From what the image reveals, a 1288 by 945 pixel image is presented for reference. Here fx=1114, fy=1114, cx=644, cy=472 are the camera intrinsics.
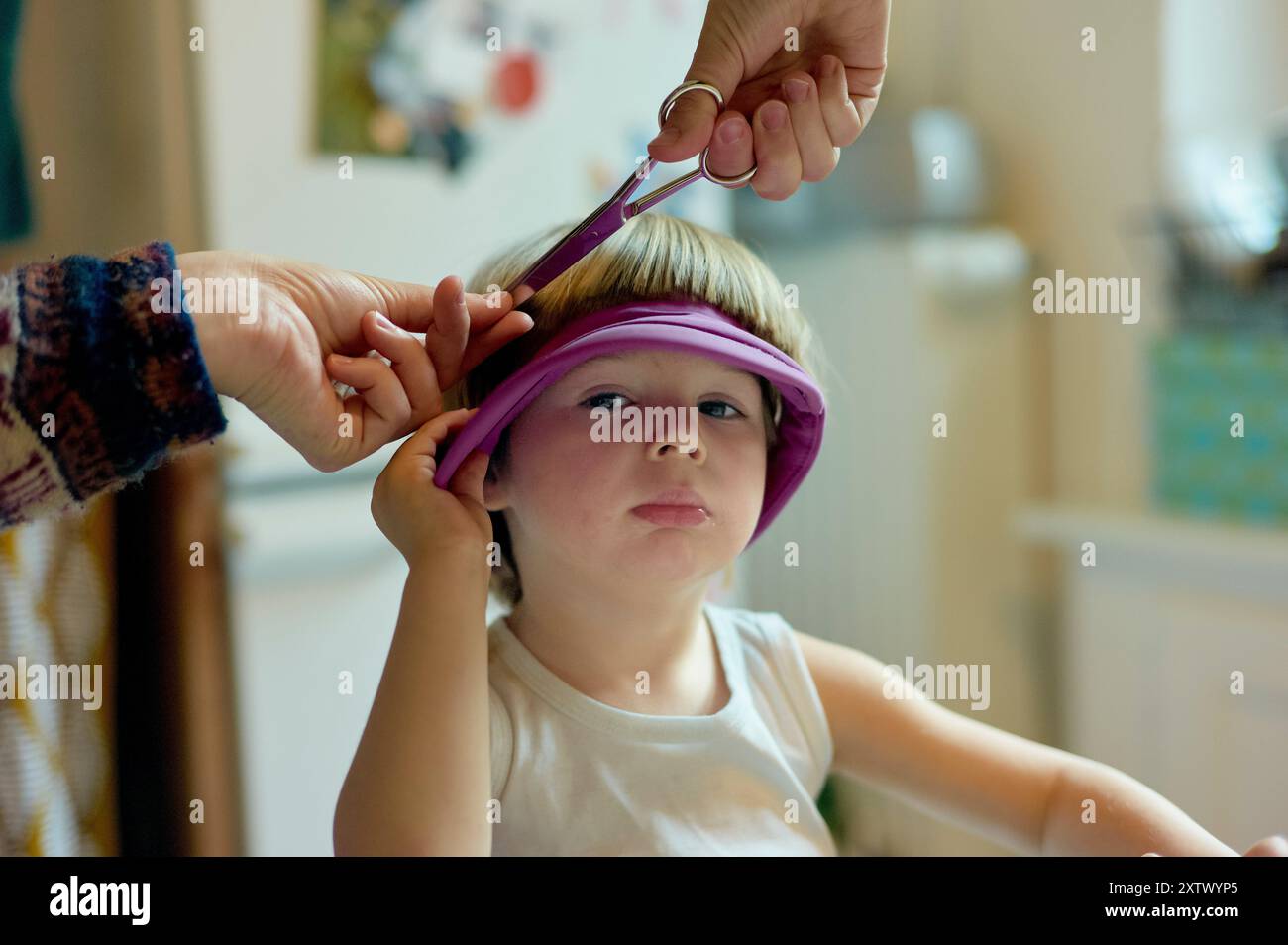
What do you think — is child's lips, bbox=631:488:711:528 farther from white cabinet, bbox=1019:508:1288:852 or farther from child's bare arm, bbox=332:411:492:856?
white cabinet, bbox=1019:508:1288:852

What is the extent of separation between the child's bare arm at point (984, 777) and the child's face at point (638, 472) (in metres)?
0.13

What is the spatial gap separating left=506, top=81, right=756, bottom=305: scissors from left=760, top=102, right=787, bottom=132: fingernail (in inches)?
0.8

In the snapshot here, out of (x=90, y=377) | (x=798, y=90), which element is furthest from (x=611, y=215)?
(x=90, y=377)

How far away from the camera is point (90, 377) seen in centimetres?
44

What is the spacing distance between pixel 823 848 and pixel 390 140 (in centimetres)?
92

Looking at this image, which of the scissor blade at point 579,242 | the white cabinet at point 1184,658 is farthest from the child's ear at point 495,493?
the white cabinet at point 1184,658

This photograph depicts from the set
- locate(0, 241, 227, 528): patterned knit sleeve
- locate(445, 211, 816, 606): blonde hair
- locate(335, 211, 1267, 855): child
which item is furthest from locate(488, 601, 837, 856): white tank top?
locate(0, 241, 227, 528): patterned knit sleeve

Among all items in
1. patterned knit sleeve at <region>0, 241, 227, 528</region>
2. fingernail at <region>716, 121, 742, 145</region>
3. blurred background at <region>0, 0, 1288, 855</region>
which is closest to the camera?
patterned knit sleeve at <region>0, 241, 227, 528</region>

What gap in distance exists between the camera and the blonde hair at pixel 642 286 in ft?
1.86

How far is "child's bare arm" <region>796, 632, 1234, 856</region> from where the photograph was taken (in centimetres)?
57

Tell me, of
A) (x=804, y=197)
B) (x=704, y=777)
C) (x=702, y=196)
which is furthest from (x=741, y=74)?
(x=804, y=197)

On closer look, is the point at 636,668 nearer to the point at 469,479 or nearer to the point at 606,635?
the point at 606,635

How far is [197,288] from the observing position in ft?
1.59

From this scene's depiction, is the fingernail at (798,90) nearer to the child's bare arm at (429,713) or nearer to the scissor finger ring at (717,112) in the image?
the scissor finger ring at (717,112)
